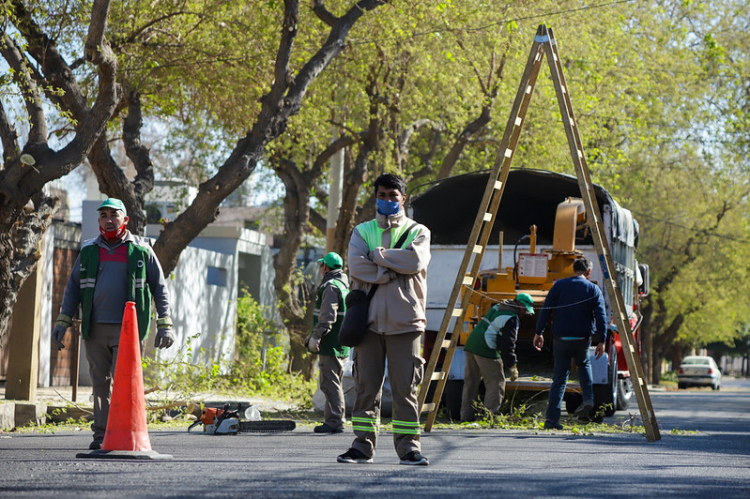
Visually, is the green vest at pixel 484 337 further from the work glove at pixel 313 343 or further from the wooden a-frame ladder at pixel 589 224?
the work glove at pixel 313 343

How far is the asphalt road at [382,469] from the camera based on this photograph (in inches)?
230

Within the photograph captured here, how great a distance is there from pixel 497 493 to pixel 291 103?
30.1ft

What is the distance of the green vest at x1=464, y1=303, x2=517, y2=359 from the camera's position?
12.5m

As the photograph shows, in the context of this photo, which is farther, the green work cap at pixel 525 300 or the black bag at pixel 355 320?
A: the green work cap at pixel 525 300

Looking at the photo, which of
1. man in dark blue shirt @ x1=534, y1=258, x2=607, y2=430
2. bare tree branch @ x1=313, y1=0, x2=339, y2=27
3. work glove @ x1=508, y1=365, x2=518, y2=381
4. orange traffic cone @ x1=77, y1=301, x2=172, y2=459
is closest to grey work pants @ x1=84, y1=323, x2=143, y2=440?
orange traffic cone @ x1=77, y1=301, x2=172, y2=459

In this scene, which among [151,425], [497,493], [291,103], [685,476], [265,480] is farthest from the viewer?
[291,103]

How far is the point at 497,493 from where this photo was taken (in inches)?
228

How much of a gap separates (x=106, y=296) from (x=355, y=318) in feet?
7.09

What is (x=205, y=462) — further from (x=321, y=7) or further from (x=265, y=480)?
(x=321, y=7)

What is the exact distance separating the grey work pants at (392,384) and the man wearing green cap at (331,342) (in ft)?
11.6

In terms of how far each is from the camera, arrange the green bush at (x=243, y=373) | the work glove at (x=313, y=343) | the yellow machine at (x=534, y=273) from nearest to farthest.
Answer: the work glove at (x=313, y=343) < the yellow machine at (x=534, y=273) < the green bush at (x=243, y=373)

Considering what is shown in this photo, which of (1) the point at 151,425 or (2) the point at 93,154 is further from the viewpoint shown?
(2) the point at 93,154

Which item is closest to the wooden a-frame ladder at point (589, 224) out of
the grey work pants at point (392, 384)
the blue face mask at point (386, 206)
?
the grey work pants at point (392, 384)

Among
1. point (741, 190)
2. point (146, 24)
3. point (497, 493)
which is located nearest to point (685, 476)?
point (497, 493)
